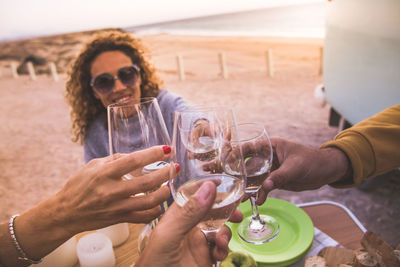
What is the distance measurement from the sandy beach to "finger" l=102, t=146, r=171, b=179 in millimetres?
2450

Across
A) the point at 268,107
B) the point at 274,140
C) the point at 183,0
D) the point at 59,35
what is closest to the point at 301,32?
the point at 183,0

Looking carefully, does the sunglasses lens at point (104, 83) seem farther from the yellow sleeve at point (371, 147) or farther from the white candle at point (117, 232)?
the yellow sleeve at point (371, 147)

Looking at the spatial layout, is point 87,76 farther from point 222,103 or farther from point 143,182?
point 222,103

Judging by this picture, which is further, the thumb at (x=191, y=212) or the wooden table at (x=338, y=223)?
the wooden table at (x=338, y=223)

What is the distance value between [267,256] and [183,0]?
17.7m

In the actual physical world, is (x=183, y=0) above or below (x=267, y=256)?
above

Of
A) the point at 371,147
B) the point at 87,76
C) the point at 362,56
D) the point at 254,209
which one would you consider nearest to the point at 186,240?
the point at 254,209

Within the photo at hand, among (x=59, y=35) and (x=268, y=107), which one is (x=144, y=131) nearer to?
(x=268, y=107)

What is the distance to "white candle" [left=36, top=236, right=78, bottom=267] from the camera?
1031 mm

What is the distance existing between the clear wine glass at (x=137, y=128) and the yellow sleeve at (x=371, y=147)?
757mm

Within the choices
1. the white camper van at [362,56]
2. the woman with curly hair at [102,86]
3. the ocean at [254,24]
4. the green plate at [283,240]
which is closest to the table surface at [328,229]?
the green plate at [283,240]

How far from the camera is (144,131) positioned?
0.89 meters

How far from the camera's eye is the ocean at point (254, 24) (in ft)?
67.8

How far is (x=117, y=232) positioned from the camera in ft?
3.89
